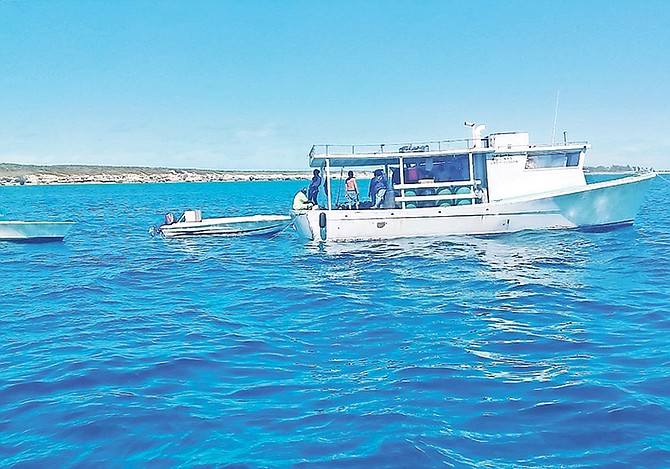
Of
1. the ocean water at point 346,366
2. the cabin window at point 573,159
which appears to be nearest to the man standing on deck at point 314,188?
the ocean water at point 346,366

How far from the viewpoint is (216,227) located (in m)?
27.7

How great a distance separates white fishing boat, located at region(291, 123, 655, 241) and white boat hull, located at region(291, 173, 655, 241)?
0.04 metres

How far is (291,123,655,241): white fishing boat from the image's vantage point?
70.8 ft

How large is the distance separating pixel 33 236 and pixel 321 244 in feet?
45.4

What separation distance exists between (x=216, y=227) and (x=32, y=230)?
27.2 ft

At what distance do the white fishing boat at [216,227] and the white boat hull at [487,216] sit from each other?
5.02 m

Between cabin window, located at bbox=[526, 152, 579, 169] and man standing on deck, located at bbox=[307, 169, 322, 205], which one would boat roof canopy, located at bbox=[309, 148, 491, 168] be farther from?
cabin window, located at bbox=[526, 152, 579, 169]

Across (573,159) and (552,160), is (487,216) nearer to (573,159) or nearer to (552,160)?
(552,160)

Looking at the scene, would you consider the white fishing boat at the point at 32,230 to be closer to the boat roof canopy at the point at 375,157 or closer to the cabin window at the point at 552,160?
the boat roof canopy at the point at 375,157

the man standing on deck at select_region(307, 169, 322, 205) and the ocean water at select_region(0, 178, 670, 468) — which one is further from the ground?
the man standing on deck at select_region(307, 169, 322, 205)

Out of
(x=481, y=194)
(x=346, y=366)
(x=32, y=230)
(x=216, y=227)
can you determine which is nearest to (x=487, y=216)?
(x=481, y=194)

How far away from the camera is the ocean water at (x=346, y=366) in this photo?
6031 millimetres

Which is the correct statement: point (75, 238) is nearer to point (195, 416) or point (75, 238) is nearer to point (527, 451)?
point (195, 416)

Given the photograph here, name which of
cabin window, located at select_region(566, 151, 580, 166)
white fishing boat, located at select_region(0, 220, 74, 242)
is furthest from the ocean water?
white fishing boat, located at select_region(0, 220, 74, 242)
